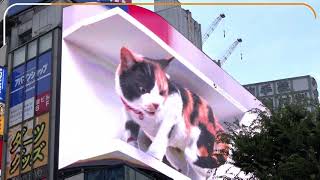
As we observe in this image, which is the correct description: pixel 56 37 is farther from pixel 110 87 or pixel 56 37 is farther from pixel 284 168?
pixel 284 168

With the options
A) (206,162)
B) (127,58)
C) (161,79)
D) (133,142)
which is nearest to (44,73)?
(127,58)

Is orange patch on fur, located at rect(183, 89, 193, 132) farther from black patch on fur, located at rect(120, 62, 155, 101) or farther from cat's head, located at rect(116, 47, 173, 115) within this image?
black patch on fur, located at rect(120, 62, 155, 101)

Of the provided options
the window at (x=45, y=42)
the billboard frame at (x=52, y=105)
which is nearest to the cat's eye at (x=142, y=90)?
the billboard frame at (x=52, y=105)

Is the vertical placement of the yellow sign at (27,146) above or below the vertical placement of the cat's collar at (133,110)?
below

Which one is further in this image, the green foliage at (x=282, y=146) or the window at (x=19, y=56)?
the window at (x=19, y=56)

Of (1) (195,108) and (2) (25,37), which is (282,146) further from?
(2) (25,37)

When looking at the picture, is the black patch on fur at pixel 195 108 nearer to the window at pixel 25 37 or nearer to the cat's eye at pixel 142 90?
the cat's eye at pixel 142 90

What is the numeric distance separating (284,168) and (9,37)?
32.6 metres

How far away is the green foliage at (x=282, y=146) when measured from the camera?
16.3 metres

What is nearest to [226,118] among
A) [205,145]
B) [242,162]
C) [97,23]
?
[205,145]

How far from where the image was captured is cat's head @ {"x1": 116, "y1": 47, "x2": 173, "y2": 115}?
38.5 metres

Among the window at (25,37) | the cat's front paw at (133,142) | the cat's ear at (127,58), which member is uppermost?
the window at (25,37)

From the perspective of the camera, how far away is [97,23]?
37250mm

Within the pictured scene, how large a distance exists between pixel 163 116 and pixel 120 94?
4.00 metres
